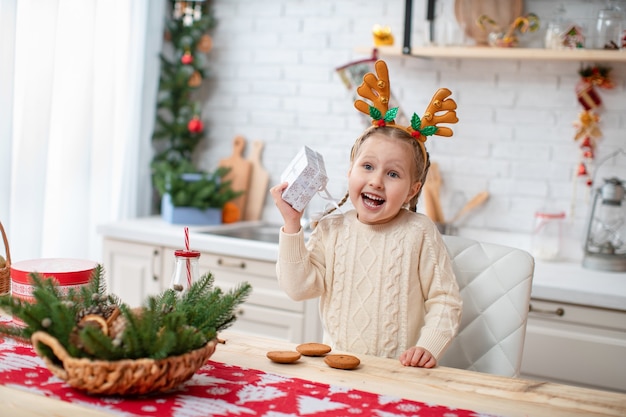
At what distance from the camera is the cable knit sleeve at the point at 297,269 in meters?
1.84

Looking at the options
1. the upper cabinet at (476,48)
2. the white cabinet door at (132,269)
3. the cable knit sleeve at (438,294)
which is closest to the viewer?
the cable knit sleeve at (438,294)

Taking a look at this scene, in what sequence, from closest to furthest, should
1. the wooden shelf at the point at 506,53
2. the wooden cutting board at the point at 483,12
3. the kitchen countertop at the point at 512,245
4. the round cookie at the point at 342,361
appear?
the round cookie at the point at 342,361 → the kitchen countertop at the point at 512,245 → the wooden shelf at the point at 506,53 → the wooden cutting board at the point at 483,12

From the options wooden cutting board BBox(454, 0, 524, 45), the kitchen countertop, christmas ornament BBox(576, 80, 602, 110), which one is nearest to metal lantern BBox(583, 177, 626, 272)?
the kitchen countertop

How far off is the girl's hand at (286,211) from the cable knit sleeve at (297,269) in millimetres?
16

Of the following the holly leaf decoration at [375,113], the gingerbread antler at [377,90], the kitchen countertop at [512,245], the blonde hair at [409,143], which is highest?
the gingerbread antler at [377,90]

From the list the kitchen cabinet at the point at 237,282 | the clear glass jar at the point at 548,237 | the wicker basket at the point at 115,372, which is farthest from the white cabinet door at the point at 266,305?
the wicker basket at the point at 115,372

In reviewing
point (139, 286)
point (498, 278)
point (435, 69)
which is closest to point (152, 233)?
point (139, 286)

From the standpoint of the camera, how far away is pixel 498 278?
1.96 m

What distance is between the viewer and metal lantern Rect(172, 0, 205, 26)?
156 inches

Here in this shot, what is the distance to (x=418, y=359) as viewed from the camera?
1.58 metres

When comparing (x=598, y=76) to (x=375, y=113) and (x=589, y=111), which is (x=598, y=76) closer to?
(x=589, y=111)

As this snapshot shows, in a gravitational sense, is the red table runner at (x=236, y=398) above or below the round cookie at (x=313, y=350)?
below

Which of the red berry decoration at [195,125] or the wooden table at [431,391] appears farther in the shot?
the red berry decoration at [195,125]

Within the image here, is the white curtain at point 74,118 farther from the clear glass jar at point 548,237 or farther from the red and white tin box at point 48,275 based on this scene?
the clear glass jar at point 548,237
